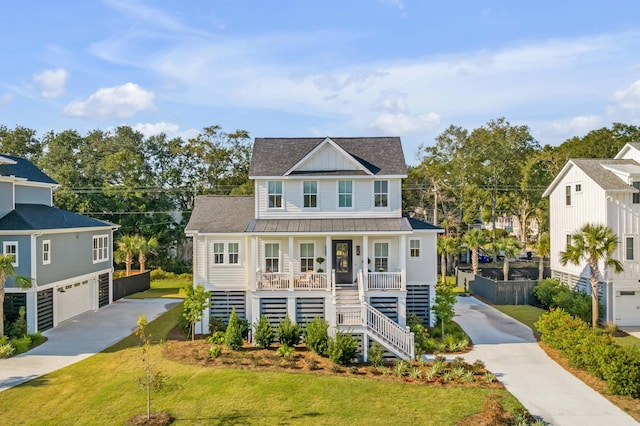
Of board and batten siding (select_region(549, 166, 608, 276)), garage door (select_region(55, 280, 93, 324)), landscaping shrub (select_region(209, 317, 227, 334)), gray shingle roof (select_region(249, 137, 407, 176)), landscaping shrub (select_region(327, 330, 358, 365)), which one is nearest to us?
landscaping shrub (select_region(327, 330, 358, 365))

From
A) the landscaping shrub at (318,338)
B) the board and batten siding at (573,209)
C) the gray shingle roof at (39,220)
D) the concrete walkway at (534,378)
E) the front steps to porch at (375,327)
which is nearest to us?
the concrete walkway at (534,378)

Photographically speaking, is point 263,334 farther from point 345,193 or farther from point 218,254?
point 345,193

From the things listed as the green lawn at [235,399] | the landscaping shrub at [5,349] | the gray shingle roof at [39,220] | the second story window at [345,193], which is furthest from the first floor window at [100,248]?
the second story window at [345,193]

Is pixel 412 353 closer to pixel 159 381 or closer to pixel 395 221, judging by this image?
pixel 395 221

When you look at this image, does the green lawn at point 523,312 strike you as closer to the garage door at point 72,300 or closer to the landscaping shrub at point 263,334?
the landscaping shrub at point 263,334

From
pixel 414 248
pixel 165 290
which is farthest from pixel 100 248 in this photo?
pixel 414 248

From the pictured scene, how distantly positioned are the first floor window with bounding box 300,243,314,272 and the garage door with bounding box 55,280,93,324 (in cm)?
1233

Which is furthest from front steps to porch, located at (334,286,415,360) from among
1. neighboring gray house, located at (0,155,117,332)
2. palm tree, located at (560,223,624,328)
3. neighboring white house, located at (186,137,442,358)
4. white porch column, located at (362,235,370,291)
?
neighboring gray house, located at (0,155,117,332)

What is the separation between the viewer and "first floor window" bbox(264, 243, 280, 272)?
22797 millimetres

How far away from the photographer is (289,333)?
19219mm

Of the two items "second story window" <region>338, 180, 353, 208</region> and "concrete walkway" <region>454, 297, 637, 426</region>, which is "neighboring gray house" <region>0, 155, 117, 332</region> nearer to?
"second story window" <region>338, 180, 353, 208</region>

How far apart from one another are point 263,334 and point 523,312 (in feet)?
49.5

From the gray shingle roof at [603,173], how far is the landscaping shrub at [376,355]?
13852 millimetres

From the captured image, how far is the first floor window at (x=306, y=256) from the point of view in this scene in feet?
75.3
